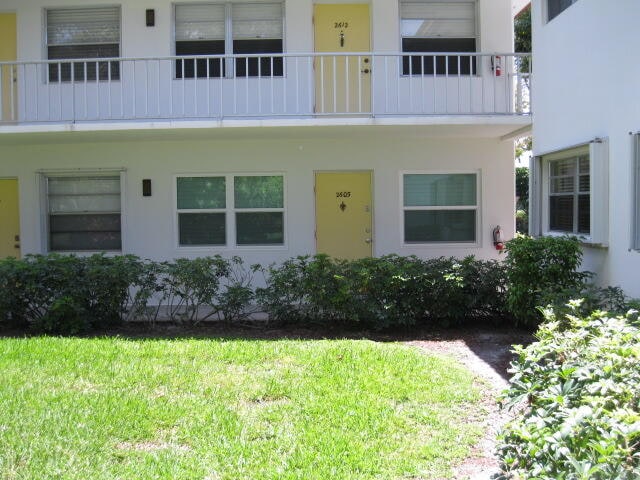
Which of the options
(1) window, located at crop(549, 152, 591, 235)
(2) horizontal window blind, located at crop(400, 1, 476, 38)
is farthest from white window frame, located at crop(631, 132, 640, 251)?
(2) horizontal window blind, located at crop(400, 1, 476, 38)

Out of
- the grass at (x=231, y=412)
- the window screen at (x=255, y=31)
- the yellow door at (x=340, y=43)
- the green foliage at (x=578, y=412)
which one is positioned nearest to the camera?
the green foliage at (x=578, y=412)

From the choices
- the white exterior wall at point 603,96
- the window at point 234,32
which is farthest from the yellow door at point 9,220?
the white exterior wall at point 603,96

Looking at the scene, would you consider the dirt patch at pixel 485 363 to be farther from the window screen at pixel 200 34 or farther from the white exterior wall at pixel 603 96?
the window screen at pixel 200 34

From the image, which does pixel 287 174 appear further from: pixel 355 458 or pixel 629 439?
pixel 629 439

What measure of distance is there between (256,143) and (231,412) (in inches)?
253

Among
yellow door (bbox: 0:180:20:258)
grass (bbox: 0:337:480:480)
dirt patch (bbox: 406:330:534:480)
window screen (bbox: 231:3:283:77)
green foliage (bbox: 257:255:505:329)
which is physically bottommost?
dirt patch (bbox: 406:330:534:480)

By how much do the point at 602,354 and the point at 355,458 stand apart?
182cm

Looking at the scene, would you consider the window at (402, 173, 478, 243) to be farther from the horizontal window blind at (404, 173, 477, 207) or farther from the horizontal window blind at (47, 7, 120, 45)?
the horizontal window blind at (47, 7, 120, 45)

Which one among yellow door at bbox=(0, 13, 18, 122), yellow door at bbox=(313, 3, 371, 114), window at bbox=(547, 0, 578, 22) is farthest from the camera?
yellow door at bbox=(0, 13, 18, 122)

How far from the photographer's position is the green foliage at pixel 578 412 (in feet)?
7.34

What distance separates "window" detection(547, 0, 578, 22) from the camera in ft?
27.2

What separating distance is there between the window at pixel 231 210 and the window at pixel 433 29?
311 centimetres

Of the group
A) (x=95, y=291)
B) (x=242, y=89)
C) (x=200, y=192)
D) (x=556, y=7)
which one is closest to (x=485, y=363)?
(x=556, y=7)

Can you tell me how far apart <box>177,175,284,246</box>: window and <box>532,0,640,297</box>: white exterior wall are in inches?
175
